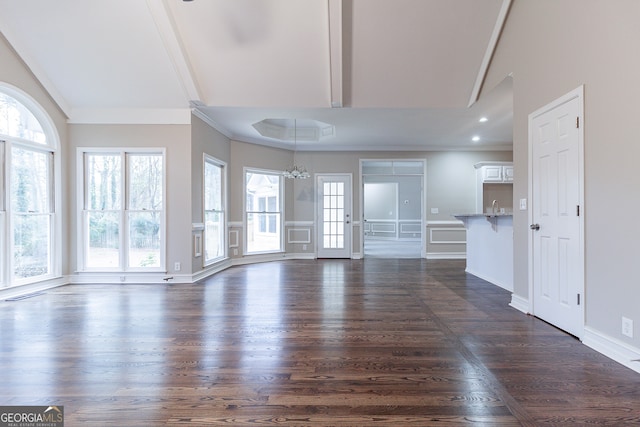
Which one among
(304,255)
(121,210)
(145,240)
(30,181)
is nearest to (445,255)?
(304,255)

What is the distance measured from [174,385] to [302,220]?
5764mm

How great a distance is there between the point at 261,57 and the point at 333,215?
14.0 ft

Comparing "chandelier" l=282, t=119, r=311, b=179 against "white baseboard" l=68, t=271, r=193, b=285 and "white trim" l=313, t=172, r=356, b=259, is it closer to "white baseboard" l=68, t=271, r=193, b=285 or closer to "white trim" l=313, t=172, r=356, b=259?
"white trim" l=313, t=172, r=356, b=259

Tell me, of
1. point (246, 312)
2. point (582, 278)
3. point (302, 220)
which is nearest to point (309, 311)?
point (246, 312)

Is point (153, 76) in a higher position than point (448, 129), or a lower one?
higher

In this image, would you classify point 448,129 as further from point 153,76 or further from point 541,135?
point 153,76

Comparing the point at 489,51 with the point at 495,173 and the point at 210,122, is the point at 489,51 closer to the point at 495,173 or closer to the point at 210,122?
the point at 495,173

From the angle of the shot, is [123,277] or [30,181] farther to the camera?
[123,277]

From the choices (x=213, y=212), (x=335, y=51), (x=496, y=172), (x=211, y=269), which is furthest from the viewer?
(x=496, y=172)

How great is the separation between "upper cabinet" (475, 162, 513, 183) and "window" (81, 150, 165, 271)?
685 cm

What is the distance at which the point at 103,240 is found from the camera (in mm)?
4898

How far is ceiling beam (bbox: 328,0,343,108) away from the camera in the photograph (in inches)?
140

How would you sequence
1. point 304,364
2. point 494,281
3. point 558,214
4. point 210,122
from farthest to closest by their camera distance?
point 210,122, point 494,281, point 558,214, point 304,364

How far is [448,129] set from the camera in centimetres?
594
